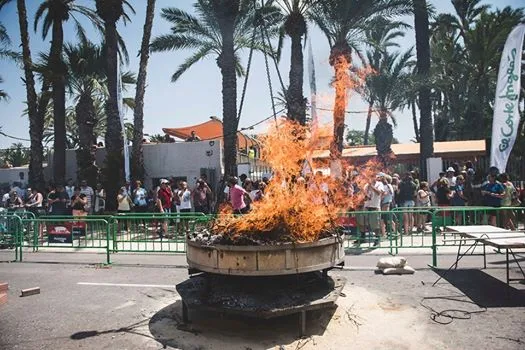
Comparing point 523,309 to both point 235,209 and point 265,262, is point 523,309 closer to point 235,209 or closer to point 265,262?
point 265,262

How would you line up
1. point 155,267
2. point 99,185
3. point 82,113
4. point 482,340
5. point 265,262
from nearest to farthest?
point 482,340 → point 265,262 → point 155,267 → point 99,185 → point 82,113

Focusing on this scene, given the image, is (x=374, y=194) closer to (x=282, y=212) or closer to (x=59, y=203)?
(x=282, y=212)

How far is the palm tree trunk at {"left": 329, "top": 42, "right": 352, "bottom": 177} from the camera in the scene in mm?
11930

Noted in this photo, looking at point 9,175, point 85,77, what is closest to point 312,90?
point 85,77

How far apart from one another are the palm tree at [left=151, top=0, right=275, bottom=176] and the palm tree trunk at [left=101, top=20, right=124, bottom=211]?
2.08 metres

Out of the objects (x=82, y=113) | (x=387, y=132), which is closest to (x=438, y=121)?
(x=387, y=132)

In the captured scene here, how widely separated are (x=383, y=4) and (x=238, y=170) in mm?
9395

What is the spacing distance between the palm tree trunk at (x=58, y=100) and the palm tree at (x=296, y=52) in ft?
36.6

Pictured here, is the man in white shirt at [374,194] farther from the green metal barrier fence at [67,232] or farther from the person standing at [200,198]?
the green metal barrier fence at [67,232]

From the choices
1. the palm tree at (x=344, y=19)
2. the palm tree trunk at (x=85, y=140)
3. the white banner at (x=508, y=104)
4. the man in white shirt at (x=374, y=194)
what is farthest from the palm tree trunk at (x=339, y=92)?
the palm tree trunk at (x=85, y=140)

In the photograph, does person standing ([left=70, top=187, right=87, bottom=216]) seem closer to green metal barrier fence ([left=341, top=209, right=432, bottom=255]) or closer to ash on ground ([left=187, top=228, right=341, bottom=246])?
green metal barrier fence ([left=341, top=209, right=432, bottom=255])

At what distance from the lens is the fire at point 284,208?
5613mm

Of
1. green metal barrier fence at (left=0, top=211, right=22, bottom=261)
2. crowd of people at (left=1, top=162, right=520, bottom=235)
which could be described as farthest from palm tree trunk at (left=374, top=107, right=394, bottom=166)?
green metal barrier fence at (left=0, top=211, right=22, bottom=261)

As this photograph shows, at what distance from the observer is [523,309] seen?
227 inches
